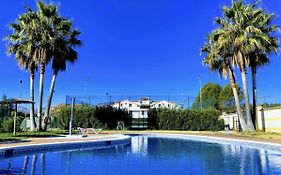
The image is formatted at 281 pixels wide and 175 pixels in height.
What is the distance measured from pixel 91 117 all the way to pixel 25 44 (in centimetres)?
1038

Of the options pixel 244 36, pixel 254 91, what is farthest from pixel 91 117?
pixel 244 36

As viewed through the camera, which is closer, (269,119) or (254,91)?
(254,91)

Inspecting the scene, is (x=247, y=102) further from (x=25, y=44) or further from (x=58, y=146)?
(x=25, y=44)

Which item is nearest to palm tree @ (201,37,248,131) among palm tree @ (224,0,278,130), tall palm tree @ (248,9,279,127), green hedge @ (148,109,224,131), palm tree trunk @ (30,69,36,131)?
palm tree @ (224,0,278,130)

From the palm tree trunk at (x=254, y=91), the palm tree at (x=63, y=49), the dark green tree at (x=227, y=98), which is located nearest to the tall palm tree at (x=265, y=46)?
the palm tree trunk at (x=254, y=91)

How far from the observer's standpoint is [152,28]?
37.5 metres

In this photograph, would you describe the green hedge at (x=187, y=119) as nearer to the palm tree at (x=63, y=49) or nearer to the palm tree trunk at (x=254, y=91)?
the palm tree trunk at (x=254, y=91)

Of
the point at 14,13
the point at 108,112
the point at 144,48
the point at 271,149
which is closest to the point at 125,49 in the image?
the point at 144,48

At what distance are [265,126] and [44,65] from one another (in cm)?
1586

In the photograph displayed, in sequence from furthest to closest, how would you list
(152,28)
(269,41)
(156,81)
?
(156,81) < (152,28) < (269,41)

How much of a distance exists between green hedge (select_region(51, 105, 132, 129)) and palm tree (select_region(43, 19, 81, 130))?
700 centimetres

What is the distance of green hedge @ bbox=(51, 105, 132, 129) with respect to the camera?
1206 inches

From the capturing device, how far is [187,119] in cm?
3108

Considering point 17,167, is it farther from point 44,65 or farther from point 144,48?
point 144,48
